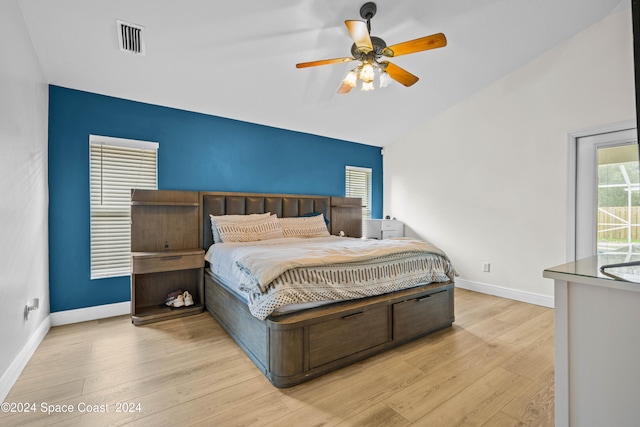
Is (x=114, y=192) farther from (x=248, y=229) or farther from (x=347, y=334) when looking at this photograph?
(x=347, y=334)

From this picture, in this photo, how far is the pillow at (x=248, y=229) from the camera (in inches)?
136

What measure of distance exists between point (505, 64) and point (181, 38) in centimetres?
353

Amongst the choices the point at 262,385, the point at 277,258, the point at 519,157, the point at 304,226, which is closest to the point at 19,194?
the point at 277,258

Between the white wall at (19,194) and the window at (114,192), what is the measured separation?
427mm

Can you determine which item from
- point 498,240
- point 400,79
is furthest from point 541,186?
point 400,79

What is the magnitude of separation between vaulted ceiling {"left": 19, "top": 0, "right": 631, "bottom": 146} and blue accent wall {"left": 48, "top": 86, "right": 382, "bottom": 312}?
7.5 inches

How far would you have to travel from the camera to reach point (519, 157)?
12.1 feet

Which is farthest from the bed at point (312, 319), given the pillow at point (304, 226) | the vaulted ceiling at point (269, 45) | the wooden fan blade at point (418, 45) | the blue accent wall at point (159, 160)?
the vaulted ceiling at point (269, 45)

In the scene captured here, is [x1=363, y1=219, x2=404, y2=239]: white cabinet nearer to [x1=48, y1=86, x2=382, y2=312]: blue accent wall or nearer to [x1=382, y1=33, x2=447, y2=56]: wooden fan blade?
[x1=48, y1=86, x2=382, y2=312]: blue accent wall

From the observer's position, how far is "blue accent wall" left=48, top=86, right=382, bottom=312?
2.96 m

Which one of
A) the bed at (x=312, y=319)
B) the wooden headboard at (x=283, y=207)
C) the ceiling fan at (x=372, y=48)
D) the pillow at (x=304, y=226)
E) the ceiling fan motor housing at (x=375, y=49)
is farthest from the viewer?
the pillow at (x=304, y=226)

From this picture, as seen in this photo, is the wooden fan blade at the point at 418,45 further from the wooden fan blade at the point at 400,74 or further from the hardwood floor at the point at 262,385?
the hardwood floor at the point at 262,385

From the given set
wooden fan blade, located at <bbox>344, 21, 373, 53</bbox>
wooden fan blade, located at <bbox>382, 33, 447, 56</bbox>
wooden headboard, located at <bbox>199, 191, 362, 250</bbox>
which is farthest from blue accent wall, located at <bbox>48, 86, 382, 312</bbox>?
wooden fan blade, located at <bbox>382, 33, 447, 56</bbox>

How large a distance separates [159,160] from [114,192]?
1.92 ft
